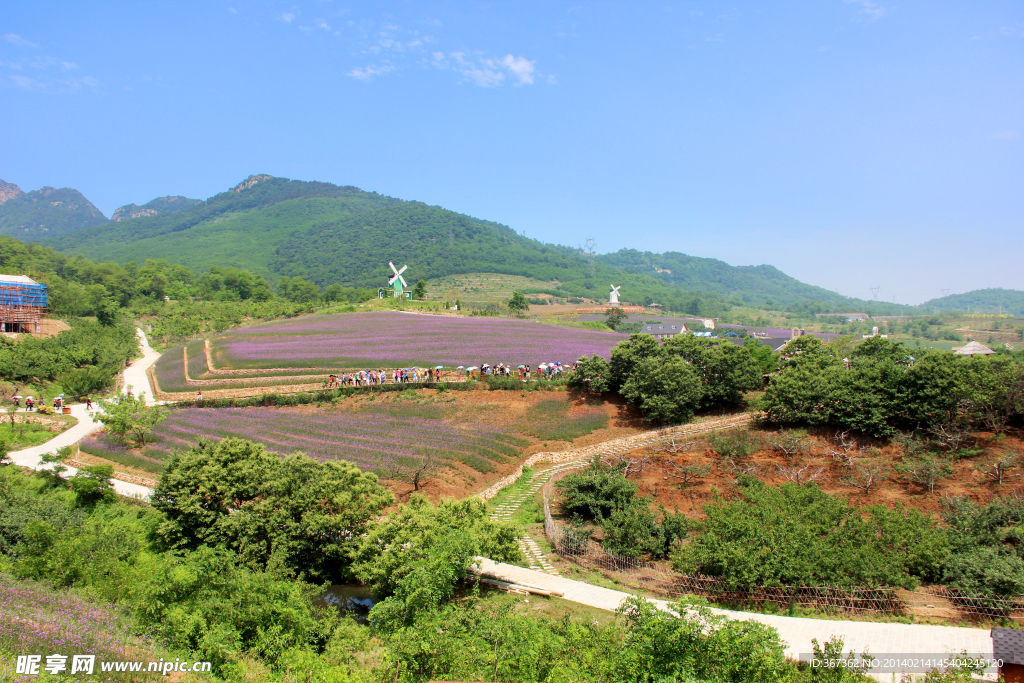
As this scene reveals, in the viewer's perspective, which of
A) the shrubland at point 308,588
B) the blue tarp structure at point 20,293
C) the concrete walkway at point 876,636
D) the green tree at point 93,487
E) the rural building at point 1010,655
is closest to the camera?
the rural building at point 1010,655

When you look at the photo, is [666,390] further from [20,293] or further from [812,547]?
[20,293]

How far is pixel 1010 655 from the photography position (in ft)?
34.0

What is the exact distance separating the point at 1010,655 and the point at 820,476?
15.4 m

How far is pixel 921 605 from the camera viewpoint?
14641 mm

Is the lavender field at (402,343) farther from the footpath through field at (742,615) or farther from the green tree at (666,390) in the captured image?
the footpath through field at (742,615)

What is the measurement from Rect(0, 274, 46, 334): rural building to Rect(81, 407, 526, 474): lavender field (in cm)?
2819

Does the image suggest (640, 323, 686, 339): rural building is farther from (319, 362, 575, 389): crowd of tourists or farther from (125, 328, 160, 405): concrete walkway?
(125, 328, 160, 405): concrete walkway

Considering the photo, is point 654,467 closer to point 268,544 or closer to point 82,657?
point 268,544

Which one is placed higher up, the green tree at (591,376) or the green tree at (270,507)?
Result: the green tree at (591,376)

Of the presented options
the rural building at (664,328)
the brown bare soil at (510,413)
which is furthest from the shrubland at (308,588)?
the rural building at (664,328)

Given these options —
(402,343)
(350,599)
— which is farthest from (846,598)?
(402,343)

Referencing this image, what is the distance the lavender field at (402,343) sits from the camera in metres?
44.8

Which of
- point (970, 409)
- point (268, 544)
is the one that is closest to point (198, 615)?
point (268, 544)

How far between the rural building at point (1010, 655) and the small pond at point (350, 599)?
15.1 meters
